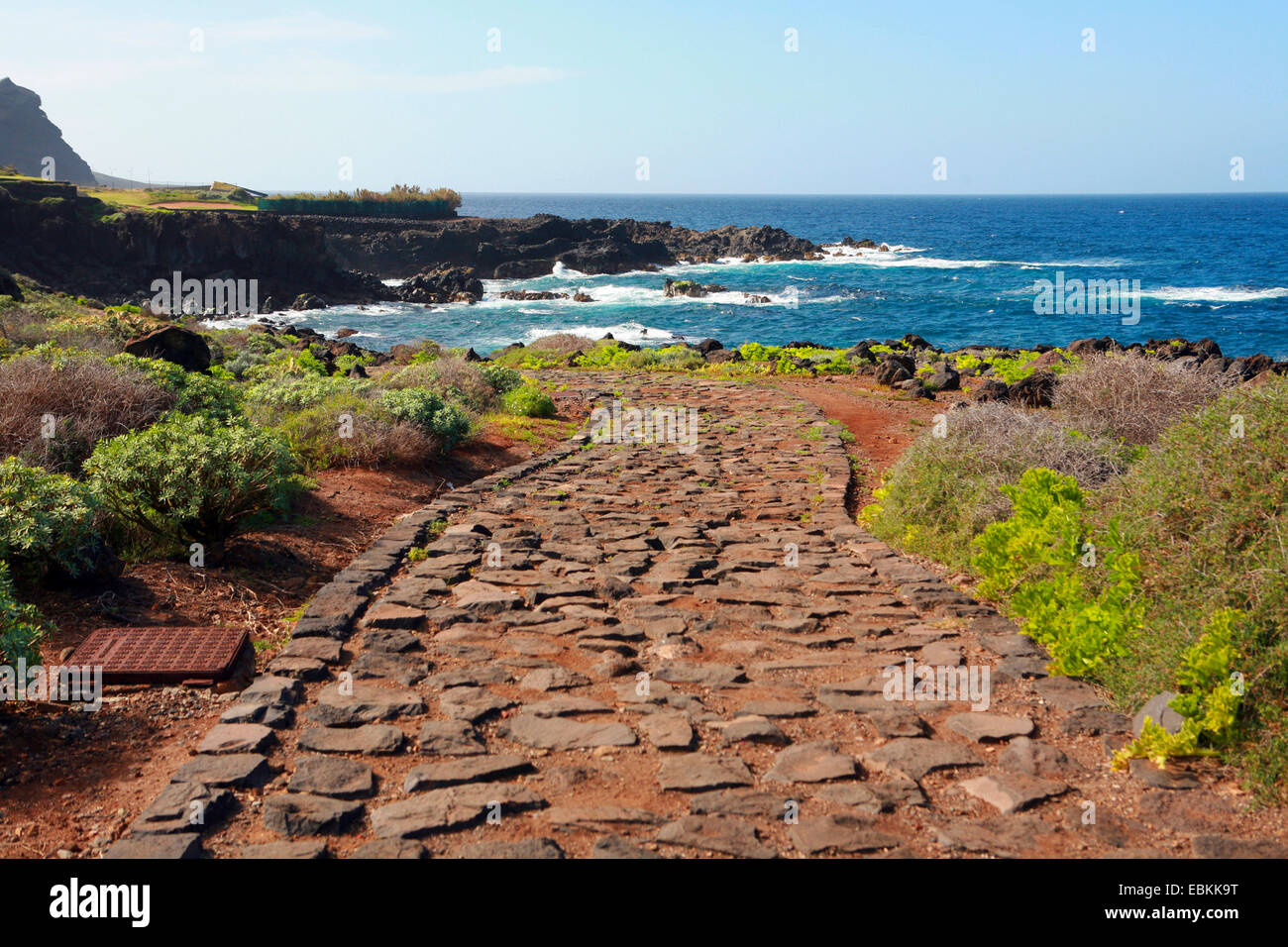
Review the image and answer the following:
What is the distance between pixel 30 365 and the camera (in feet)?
28.5

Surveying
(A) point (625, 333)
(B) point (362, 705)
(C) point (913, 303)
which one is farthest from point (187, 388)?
(C) point (913, 303)

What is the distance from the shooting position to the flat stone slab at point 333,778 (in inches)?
148

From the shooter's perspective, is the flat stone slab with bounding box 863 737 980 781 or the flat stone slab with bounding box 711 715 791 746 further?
the flat stone slab with bounding box 711 715 791 746

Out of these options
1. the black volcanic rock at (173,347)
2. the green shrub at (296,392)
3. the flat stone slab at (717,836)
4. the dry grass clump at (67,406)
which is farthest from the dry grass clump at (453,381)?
the flat stone slab at (717,836)

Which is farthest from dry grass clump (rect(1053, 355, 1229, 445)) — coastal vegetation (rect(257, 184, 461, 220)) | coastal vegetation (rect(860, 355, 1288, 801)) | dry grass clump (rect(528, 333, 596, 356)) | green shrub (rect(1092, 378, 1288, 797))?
coastal vegetation (rect(257, 184, 461, 220))

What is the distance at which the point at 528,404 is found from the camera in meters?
14.1

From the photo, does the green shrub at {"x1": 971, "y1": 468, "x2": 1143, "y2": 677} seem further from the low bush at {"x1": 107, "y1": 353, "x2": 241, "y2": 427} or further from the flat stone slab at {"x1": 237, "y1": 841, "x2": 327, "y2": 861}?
the low bush at {"x1": 107, "y1": 353, "x2": 241, "y2": 427}

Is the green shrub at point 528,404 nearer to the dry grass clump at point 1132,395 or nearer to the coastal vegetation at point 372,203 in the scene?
the dry grass clump at point 1132,395

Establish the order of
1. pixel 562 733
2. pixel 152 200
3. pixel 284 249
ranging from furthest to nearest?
pixel 152 200 < pixel 284 249 < pixel 562 733

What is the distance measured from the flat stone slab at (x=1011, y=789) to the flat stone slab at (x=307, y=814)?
2.56 metres

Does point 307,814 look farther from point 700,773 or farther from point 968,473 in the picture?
point 968,473

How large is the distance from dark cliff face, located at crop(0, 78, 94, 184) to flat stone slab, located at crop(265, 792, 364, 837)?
464ft

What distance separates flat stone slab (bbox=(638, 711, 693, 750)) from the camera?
4176 millimetres

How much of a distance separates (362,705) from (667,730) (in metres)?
1.54
